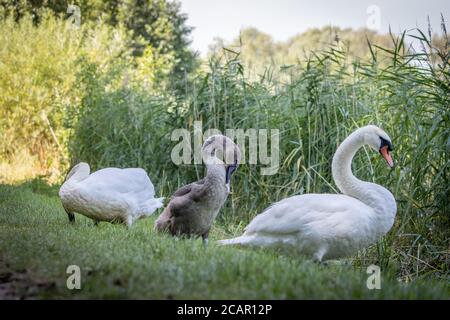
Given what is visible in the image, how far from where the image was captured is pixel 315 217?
222 inches

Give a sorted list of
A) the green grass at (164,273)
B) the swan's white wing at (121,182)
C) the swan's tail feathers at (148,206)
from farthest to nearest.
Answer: the swan's tail feathers at (148,206)
the swan's white wing at (121,182)
the green grass at (164,273)

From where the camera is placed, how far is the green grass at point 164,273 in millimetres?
3893

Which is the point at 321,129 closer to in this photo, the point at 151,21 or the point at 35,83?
the point at 35,83

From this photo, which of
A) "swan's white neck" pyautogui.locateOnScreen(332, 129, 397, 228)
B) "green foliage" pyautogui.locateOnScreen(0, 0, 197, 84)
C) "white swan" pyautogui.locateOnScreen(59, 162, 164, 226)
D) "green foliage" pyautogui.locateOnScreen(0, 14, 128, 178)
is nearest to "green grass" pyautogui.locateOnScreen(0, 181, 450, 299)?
"swan's white neck" pyautogui.locateOnScreen(332, 129, 397, 228)

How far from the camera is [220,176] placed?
6.26 meters

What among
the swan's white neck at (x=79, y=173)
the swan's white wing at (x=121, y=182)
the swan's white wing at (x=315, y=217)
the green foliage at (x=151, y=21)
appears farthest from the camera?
the green foliage at (x=151, y=21)

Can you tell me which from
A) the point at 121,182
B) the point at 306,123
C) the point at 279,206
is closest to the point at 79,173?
the point at 121,182

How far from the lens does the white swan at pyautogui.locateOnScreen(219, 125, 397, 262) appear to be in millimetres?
5520

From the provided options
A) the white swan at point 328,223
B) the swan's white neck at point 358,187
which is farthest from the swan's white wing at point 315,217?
the swan's white neck at point 358,187

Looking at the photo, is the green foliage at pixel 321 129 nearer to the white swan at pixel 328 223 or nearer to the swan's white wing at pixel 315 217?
the white swan at pixel 328 223

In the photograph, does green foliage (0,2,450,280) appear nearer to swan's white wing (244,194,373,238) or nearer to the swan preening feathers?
the swan preening feathers

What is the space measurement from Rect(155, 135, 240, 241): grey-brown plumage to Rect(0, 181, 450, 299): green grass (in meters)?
0.45
